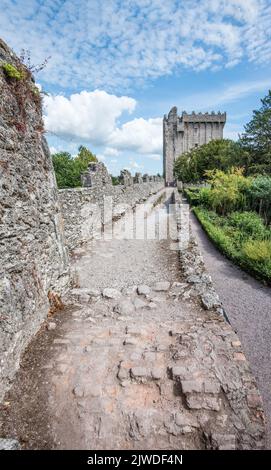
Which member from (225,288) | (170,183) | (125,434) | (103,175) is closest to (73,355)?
(125,434)

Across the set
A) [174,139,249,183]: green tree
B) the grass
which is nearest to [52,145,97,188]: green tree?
the grass

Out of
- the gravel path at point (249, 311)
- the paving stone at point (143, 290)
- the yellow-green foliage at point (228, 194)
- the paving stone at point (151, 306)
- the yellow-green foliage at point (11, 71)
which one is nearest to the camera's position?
the yellow-green foliage at point (11, 71)

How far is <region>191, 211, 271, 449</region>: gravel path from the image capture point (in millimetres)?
3836

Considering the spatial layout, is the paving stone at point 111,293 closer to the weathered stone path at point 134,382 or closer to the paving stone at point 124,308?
the weathered stone path at point 134,382

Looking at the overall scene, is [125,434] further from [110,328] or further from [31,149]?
[31,149]

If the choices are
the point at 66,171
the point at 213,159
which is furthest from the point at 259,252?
the point at 213,159

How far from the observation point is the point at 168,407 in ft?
8.90

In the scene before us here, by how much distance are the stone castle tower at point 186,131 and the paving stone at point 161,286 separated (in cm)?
4931

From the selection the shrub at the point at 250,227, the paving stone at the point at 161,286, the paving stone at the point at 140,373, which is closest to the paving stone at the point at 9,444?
the paving stone at the point at 140,373

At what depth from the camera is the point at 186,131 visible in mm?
52281

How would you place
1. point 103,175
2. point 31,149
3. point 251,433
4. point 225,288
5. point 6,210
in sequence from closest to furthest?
point 251,433 → point 6,210 → point 31,149 → point 225,288 → point 103,175

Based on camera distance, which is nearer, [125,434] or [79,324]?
[125,434]

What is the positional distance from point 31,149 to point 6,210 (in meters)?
1.24

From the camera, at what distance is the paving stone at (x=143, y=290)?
4.99m
